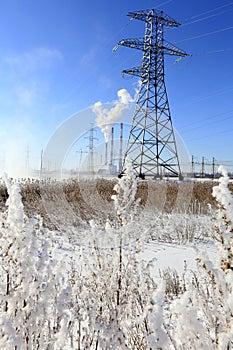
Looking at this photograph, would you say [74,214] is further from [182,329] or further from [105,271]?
[182,329]

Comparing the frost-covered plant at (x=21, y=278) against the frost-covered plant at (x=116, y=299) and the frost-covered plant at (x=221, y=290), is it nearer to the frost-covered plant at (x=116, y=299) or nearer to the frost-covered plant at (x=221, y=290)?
the frost-covered plant at (x=116, y=299)

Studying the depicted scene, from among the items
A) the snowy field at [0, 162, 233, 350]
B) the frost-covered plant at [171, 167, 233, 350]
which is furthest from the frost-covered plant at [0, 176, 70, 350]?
the frost-covered plant at [171, 167, 233, 350]

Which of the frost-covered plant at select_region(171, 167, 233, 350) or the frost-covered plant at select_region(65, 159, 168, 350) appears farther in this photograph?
the frost-covered plant at select_region(65, 159, 168, 350)

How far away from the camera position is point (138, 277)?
6.93 feet

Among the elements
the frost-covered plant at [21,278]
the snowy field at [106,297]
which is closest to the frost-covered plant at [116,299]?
the snowy field at [106,297]

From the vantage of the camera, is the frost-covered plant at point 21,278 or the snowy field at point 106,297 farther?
the frost-covered plant at point 21,278

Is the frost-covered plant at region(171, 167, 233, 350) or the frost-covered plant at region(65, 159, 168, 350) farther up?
the frost-covered plant at region(171, 167, 233, 350)

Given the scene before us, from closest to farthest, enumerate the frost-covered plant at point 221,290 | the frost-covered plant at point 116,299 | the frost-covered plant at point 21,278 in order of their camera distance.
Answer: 1. the frost-covered plant at point 221,290
2. the frost-covered plant at point 21,278
3. the frost-covered plant at point 116,299

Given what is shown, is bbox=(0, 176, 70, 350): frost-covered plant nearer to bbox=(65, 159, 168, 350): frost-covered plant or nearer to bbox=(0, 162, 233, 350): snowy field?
bbox=(0, 162, 233, 350): snowy field

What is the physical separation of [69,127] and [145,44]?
934cm

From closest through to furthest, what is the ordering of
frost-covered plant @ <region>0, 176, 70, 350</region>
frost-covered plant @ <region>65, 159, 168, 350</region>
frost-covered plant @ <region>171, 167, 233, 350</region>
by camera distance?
frost-covered plant @ <region>171, 167, 233, 350</region>, frost-covered plant @ <region>0, 176, 70, 350</region>, frost-covered plant @ <region>65, 159, 168, 350</region>

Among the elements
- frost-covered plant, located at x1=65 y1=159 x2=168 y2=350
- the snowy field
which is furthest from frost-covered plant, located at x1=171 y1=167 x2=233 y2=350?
frost-covered plant, located at x1=65 y1=159 x2=168 y2=350

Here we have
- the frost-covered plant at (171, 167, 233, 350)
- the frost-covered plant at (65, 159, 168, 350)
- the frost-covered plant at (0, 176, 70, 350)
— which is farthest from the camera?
the frost-covered plant at (65, 159, 168, 350)

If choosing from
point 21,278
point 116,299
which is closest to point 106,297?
point 116,299
